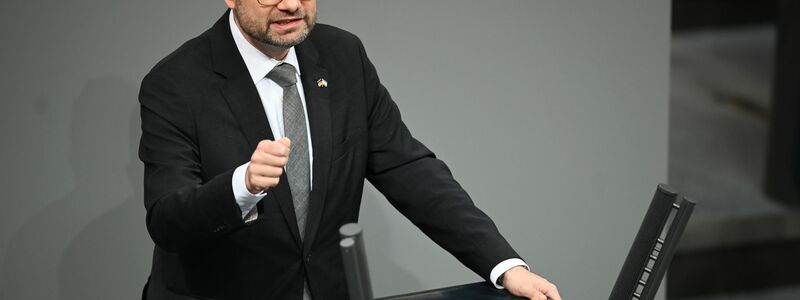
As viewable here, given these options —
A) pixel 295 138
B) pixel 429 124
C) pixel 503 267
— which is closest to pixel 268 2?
pixel 295 138

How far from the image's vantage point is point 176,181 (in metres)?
2.11

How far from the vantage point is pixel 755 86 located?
4.16 meters

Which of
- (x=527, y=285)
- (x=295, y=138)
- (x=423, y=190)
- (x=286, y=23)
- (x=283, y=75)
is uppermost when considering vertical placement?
(x=286, y=23)

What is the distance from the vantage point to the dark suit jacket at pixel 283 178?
2.24 meters

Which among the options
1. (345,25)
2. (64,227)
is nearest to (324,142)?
(345,25)

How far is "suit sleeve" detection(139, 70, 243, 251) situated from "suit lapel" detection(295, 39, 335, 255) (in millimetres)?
207

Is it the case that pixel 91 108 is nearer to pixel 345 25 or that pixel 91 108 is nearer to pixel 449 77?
pixel 345 25

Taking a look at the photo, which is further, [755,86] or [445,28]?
[755,86]

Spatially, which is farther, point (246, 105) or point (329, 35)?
point (329, 35)

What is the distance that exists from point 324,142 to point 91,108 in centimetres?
85

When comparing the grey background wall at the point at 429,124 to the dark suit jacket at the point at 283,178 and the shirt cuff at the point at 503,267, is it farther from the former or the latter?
the shirt cuff at the point at 503,267

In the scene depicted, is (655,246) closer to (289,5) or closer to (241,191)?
(241,191)

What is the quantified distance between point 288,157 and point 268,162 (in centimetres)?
43

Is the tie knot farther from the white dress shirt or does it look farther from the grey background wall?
the grey background wall
